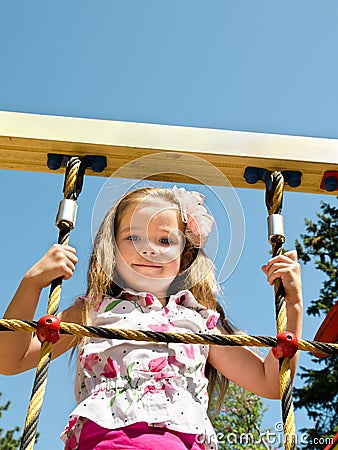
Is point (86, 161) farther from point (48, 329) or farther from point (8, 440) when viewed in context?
point (8, 440)

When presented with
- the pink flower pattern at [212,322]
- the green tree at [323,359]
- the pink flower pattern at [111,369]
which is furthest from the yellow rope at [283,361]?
the green tree at [323,359]

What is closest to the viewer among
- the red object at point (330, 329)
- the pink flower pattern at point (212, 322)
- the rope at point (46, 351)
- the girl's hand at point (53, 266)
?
the rope at point (46, 351)

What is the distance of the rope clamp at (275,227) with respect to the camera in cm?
135

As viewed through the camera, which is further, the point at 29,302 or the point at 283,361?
the point at 29,302

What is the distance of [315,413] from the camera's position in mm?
8531

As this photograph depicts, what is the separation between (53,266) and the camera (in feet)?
4.23

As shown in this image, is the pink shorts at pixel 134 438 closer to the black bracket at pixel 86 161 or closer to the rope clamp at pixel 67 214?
the rope clamp at pixel 67 214

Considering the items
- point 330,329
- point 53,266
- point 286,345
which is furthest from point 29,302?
point 330,329

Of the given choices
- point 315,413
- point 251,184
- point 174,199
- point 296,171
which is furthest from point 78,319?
point 315,413

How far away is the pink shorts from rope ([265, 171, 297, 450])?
0.23m

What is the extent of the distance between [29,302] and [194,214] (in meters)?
0.47

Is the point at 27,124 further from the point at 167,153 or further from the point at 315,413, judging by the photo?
the point at 315,413

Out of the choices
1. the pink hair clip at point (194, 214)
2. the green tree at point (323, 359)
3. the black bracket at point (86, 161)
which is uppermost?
the green tree at point (323, 359)

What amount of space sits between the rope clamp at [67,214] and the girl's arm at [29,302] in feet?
0.16
